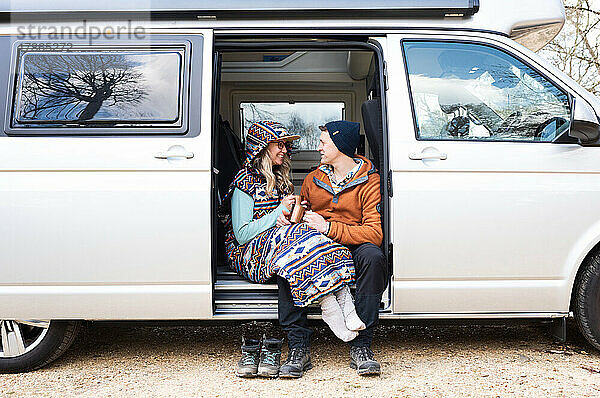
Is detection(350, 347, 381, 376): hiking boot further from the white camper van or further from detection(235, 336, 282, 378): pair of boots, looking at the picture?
detection(235, 336, 282, 378): pair of boots

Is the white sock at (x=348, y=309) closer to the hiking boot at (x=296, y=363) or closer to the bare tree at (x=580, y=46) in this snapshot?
the hiking boot at (x=296, y=363)

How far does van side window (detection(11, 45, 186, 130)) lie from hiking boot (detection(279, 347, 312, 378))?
4.89 ft

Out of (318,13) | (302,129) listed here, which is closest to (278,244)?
(318,13)

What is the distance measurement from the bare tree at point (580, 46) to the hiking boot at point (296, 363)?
11.9 metres

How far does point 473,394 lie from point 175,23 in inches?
106

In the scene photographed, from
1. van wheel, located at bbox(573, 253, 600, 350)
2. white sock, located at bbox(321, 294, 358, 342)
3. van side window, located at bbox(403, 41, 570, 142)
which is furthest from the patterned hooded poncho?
van wheel, located at bbox(573, 253, 600, 350)

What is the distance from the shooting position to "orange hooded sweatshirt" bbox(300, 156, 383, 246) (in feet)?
11.4

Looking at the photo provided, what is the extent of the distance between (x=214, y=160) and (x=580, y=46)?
12.5m

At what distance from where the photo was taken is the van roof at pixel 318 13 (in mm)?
3422

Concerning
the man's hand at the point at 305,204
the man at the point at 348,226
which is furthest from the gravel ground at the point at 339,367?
the man's hand at the point at 305,204

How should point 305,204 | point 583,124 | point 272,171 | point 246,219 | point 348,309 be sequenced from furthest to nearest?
point 272,171 < point 305,204 < point 246,219 < point 348,309 < point 583,124

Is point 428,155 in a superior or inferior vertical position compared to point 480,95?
inferior

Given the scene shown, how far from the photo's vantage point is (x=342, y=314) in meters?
3.44

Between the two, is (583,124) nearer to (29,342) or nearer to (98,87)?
(98,87)
